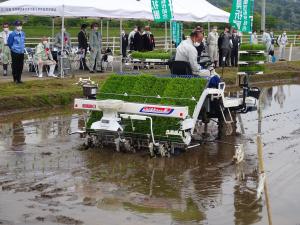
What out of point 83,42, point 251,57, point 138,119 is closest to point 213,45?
point 83,42

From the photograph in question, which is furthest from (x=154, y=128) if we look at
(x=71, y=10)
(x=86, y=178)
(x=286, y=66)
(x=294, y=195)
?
(x=286, y=66)

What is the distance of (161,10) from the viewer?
24.2 meters

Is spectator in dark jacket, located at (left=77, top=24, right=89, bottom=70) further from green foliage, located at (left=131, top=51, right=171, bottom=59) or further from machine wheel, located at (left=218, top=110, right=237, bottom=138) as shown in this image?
machine wheel, located at (left=218, top=110, right=237, bottom=138)

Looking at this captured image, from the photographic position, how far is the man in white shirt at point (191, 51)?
43.1ft

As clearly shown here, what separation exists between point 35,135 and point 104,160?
271 centimetres

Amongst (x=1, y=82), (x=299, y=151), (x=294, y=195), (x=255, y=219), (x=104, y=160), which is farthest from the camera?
(x=1, y=82)

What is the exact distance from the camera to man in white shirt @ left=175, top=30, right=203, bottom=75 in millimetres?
13133

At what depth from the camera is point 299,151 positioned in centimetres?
1255

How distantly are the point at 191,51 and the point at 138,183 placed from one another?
13.0 ft

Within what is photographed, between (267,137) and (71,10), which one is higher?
(71,10)

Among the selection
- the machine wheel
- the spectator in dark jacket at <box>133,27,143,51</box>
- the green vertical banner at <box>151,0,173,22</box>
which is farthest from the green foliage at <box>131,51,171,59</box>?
the machine wheel

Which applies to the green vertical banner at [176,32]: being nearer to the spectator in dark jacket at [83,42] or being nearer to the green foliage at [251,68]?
the spectator in dark jacket at [83,42]

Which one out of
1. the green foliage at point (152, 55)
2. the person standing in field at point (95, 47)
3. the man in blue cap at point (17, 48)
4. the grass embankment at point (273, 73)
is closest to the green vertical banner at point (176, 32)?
the grass embankment at point (273, 73)

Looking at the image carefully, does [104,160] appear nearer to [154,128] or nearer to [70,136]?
[154,128]
